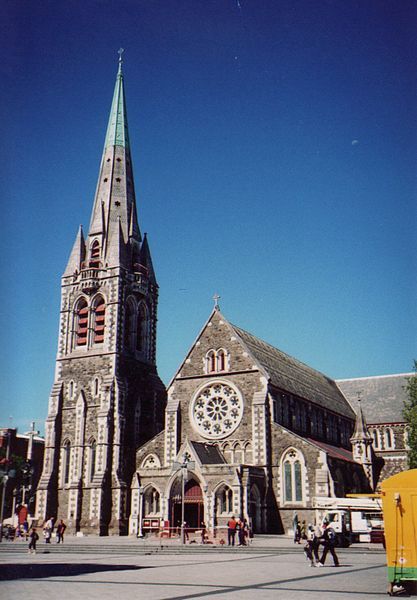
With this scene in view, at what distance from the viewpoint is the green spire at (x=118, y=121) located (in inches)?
2520

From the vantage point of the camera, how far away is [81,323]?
188 ft

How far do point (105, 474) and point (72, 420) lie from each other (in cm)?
612

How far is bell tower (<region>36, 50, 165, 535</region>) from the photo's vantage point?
1978 inches

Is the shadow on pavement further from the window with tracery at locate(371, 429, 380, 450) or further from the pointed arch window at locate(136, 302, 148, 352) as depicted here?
the window with tracery at locate(371, 429, 380, 450)

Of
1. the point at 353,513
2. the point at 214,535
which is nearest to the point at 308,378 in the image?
the point at 353,513

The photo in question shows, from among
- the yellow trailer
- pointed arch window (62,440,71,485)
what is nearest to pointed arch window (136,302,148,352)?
pointed arch window (62,440,71,485)

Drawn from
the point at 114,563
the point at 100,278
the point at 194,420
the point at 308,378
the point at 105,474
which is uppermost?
the point at 100,278

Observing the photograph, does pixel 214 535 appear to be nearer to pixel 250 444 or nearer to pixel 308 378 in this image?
pixel 250 444

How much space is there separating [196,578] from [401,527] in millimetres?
5964

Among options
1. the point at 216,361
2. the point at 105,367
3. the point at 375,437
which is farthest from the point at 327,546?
the point at 375,437

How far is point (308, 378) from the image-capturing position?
2448 inches

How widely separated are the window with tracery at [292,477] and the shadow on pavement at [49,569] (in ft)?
73.6

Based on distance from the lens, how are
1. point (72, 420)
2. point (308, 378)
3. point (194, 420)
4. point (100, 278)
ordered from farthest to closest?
point (308, 378), point (100, 278), point (72, 420), point (194, 420)

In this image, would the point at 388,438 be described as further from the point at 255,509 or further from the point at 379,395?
the point at 255,509
